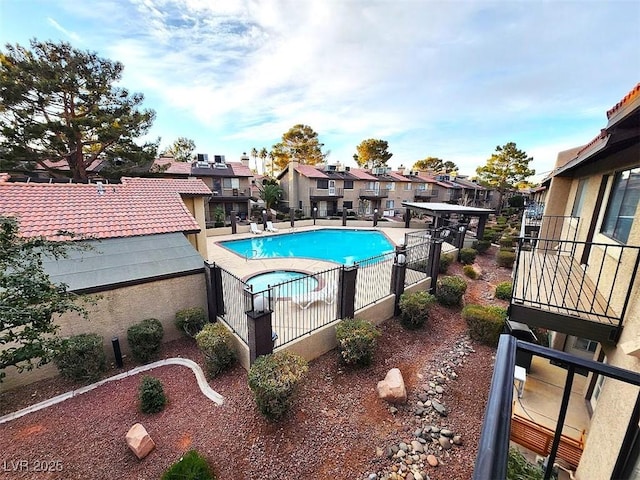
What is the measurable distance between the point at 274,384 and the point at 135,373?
4.25 meters

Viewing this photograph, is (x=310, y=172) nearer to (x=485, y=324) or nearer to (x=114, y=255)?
(x=114, y=255)

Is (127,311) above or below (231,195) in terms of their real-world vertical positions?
below

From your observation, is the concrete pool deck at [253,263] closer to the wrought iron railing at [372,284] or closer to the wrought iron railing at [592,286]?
the wrought iron railing at [372,284]

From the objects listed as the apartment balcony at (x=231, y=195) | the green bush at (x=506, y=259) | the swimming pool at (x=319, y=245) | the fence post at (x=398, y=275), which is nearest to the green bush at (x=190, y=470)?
the fence post at (x=398, y=275)

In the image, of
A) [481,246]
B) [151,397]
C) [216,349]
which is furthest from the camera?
[481,246]

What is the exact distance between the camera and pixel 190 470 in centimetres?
430

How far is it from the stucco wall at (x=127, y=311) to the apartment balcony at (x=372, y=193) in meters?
30.4

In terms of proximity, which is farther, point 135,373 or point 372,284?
point 372,284

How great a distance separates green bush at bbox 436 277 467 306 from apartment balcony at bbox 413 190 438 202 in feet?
108

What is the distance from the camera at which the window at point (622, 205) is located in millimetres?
4806

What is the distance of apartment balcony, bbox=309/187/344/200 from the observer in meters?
33.0

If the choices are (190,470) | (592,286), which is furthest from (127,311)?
(592,286)

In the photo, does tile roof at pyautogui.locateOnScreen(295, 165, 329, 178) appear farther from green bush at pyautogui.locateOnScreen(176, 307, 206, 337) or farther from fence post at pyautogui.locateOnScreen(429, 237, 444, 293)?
green bush at pyautogui.locateOnScreen(176, 307, 206, 337)

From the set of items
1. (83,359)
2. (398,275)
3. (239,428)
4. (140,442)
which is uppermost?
(398,275)
